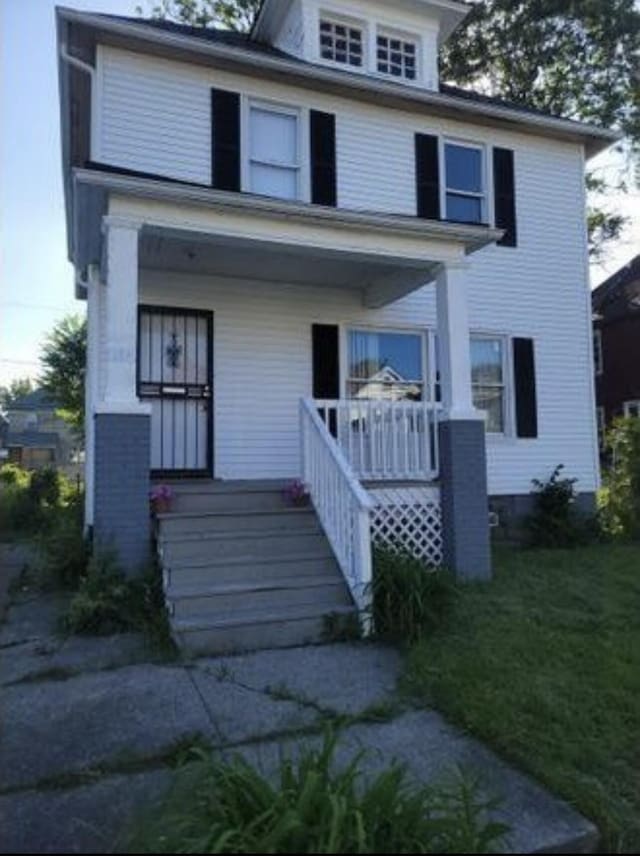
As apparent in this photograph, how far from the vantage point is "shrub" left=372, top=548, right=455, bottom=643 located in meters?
5.85

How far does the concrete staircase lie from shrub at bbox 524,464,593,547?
4.33 meters

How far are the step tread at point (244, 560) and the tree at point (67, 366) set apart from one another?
17963 mm

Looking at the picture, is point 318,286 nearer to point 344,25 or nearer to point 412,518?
point 412,518

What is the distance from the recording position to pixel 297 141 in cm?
1016

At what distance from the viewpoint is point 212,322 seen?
9.66 meters

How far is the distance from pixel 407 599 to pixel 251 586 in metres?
1.29

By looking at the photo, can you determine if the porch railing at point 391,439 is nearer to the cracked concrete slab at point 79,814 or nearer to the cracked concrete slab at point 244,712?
the cracked concrete slab at point 244,712

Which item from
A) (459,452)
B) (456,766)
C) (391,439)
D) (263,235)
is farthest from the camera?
(391,439)

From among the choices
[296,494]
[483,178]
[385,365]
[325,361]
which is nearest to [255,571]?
[296,494]

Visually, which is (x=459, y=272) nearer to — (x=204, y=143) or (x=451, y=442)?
(x=451, y=442)

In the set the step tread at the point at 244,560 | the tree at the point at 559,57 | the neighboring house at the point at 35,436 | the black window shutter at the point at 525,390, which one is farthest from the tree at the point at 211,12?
the neighboring house at the point at 35,436

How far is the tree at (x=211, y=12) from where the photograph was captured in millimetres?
19125

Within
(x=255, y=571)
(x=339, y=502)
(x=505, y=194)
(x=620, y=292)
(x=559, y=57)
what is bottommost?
(x=255, y=571)

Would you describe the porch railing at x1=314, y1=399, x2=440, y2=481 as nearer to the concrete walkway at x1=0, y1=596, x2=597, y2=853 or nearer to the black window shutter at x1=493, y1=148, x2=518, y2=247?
the concrete walkway at x1=0, y1=596, x2=597, y2=853
